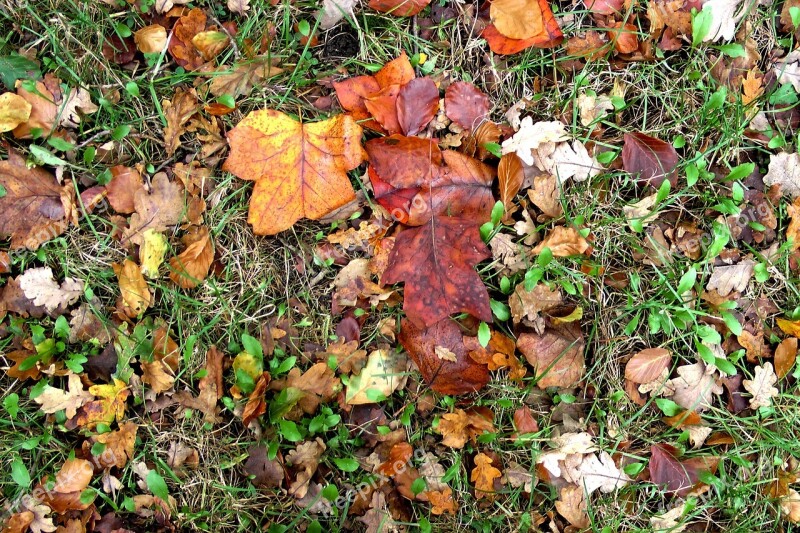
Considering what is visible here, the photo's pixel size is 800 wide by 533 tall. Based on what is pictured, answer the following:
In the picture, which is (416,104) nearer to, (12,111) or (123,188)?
(123,188)

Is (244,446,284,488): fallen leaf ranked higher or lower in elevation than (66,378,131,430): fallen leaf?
lower

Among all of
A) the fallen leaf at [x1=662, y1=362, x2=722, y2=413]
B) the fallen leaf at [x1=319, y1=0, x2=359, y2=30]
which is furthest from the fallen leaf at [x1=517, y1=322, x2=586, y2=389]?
the fallen leaf at [x1=319, y1=0, x2=359, y2=30]

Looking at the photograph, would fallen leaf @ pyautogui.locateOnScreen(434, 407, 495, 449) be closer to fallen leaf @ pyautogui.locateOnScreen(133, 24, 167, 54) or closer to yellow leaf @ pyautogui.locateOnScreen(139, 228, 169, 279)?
yellow leaf @ pyautogui.locateOnScreen(139, 228, 169, 279)

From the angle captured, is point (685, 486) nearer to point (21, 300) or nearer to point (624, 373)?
point (624, 373)

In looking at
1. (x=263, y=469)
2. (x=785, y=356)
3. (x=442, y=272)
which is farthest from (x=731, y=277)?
(x=263, y=469)

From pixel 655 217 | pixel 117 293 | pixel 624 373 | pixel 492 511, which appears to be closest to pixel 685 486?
pixel 624 373

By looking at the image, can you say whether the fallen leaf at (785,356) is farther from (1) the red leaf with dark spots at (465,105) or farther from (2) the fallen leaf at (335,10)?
(2) the fallen leaf at (335,10)

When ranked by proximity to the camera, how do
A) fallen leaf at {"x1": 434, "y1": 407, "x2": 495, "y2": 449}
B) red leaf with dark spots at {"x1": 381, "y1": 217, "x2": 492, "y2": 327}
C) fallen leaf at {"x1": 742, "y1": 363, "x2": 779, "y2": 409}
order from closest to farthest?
red leaf with dark spots at {"x1": 381, "y1": 217, "x2": 492, "y2": 327}
fallen leaf at {"x1": 434, "y1": 407, "x2": 495, "y2": 449}
fallen leaf at {"x1": 742, "y1": 363, "x2": 779, "y2": 409}

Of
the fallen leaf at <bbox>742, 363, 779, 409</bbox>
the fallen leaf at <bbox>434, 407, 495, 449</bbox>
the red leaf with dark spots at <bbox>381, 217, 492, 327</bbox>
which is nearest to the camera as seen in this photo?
the red leaf with dark spots at <bbox>381, 217, 492, 327</bbox>
